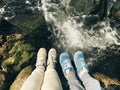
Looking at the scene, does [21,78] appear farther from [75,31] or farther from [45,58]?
[75,31]

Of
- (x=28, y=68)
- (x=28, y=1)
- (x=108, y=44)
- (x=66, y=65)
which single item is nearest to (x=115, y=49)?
(x=108, y=44)

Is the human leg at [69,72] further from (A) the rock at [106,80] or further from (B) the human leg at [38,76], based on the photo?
(A) the rock at [106,80]

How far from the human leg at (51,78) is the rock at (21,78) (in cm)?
72

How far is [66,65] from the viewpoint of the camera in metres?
9.71

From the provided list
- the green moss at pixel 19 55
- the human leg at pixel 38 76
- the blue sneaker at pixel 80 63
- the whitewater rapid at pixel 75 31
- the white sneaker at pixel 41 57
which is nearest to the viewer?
the human leg at pixel 38 76

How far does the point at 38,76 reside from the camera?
29.3 feet

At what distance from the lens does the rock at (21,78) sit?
9.48 m

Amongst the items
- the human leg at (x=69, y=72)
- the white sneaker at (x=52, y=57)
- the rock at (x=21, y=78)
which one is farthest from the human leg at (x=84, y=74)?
the rock at (x=21, y=78)

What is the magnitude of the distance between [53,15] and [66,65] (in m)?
4.06

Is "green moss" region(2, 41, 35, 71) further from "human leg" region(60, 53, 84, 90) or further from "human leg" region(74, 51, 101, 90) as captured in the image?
"human leg" region(74, 51, 101, 90)

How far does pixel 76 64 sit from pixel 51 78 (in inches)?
53.6

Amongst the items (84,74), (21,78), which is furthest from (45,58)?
(84,74)

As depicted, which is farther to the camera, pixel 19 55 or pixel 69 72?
pixel 19 55

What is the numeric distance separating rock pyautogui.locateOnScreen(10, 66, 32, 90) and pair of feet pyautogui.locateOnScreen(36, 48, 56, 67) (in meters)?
0.42
